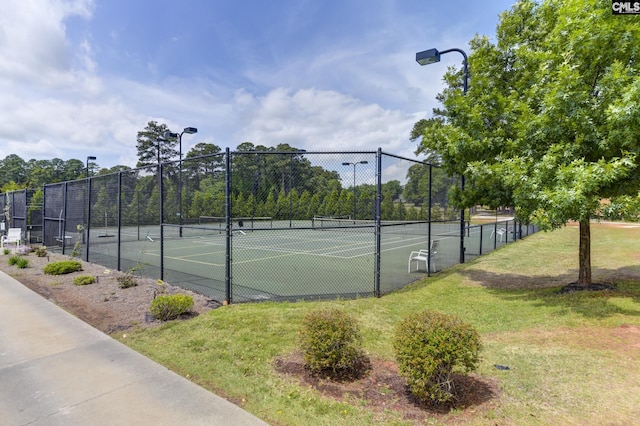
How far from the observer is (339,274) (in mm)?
9578

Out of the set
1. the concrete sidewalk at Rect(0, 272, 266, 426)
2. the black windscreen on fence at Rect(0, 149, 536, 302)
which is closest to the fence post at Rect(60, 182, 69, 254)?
the black windscreen on fence at Rect(0, 149, 536, 302)

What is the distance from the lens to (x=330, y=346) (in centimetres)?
332

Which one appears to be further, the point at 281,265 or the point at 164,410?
the point at 281,265

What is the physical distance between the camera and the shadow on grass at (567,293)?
5.43 metres

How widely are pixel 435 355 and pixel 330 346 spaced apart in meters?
1.03

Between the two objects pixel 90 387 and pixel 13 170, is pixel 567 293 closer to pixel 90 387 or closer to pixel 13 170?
pixel 90 387

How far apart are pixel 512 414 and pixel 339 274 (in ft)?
22.8

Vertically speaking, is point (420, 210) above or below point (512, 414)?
above

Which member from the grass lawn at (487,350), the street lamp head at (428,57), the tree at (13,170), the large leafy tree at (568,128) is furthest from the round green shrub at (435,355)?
the tree at (13,170)

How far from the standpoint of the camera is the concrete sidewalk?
108 inches

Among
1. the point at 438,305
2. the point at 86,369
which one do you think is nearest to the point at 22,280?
the point at 86,369

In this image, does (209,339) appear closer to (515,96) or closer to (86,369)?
(86,369)

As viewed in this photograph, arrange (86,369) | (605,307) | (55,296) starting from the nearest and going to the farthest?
(86,369) < (605,307) < (55,296)

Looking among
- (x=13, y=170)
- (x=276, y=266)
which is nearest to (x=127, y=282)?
(x=276, y=266)
